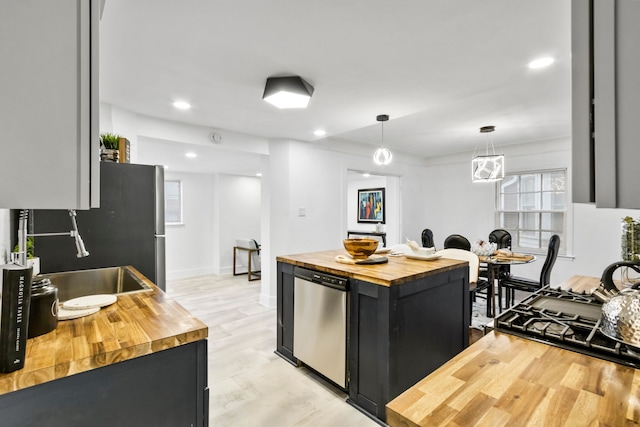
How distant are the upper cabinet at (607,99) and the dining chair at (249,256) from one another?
601 cm

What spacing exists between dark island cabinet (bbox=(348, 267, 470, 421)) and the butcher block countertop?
3.27ft

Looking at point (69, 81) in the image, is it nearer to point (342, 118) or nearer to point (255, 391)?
point (255, 391)

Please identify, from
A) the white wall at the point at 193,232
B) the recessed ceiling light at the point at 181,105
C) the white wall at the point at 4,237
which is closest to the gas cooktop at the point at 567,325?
the white wall at the point at 4,237

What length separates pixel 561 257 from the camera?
4.70 metres

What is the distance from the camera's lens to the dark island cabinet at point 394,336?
6.45ft

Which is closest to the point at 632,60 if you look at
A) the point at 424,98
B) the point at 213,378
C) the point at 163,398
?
the point at 163,398

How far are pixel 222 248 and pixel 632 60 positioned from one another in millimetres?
6781

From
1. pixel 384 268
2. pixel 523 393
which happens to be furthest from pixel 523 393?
pixel 384 268

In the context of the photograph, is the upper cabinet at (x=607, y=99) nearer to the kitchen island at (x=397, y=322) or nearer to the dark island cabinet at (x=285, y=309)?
the kitchen island at (x=397, y=322)

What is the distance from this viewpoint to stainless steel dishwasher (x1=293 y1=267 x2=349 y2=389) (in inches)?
88.0

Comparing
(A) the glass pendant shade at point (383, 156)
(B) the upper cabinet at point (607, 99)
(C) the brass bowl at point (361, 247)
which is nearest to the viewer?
(B) the upper cabinet at point (607, 99)

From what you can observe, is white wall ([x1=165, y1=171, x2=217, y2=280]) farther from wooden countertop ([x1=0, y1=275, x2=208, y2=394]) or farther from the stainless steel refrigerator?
wooden countertop ([x1=0, y1=275, x2=208, y2=394])

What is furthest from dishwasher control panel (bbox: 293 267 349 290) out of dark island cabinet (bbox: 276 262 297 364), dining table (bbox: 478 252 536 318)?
dining table (bbox: 478 252 536 318)

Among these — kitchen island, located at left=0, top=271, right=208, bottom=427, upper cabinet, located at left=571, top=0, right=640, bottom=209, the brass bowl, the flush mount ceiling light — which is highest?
the flush mount ceiling light
